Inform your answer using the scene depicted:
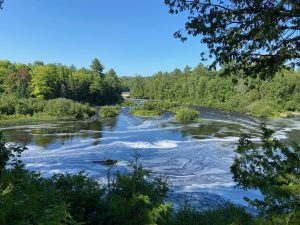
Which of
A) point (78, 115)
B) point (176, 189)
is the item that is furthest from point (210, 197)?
point (78, 115)

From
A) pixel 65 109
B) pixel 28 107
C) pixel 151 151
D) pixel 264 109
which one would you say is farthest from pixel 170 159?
pixel 264 109

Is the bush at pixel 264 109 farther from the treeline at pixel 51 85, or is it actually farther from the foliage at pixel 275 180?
the foliage at pixel 275 180

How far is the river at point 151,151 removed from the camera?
20.9 m

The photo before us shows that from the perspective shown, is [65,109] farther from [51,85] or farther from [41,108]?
[51,85]

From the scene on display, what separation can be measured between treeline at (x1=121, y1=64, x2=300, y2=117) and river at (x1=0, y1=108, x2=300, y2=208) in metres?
18.8

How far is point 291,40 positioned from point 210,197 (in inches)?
490

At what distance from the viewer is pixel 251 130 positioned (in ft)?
139

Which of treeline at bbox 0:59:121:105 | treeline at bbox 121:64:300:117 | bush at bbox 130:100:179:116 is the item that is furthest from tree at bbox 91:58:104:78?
bush at bbox 130:100:179:116

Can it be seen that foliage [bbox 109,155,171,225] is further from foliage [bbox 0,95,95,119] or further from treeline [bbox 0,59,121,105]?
treeline [bbox 0,59,121,105]

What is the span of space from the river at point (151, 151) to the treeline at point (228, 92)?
61.7 feet

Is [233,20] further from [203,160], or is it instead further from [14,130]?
[14,130]

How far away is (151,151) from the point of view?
29.4 metres

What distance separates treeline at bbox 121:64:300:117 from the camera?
80.8 metres

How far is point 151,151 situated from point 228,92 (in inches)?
3002
